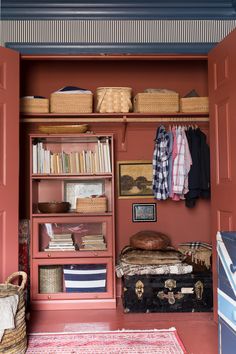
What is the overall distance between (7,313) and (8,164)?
1230 millimetres

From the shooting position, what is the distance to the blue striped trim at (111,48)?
3.66 metres

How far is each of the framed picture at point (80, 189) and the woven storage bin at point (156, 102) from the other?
889 mm

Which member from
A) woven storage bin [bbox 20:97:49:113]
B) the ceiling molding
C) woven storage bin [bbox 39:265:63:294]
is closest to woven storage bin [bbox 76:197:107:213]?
woven storage bin [bbox 39:265:63:294]

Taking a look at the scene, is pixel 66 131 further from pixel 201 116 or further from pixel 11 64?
pixel 201 116

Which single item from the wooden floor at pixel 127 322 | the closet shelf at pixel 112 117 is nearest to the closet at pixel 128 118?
the closet shelf at pixel 112 117

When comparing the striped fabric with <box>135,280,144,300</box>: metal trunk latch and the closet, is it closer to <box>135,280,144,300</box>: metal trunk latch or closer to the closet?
<box>135,280,144,300</box>: metal trunk latch

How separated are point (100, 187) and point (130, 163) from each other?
424 mm

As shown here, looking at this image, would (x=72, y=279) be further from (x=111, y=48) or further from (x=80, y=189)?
(x=111, y=48)

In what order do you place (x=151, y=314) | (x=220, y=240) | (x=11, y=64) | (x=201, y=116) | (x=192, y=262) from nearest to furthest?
1. (x=220, y=240)
2. (x=11, y=64)
3. (x=151, y=314)
4. (x=192, y=262)
5. (x=201, y=116)

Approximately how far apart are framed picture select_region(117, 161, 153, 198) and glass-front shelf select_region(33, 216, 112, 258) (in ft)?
1.70

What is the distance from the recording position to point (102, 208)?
3855 millimetres

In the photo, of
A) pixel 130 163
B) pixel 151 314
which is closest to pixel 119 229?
pixel 130 163

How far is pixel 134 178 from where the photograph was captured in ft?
13.8

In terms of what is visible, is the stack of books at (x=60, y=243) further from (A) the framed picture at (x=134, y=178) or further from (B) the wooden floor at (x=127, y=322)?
(A) the framed picture at (x=134, y=178)
